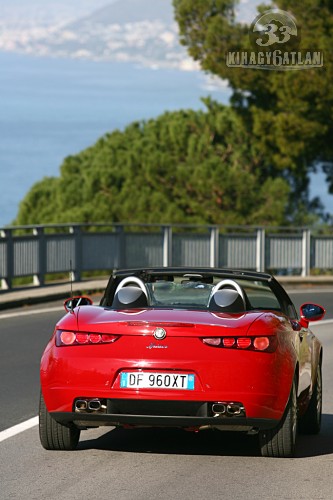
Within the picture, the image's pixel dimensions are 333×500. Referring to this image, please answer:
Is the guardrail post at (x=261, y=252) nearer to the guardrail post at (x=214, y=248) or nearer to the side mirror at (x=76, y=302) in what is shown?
the guardrail post at (x=214, y=248)

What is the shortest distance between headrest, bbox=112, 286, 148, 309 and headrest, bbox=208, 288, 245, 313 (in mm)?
439

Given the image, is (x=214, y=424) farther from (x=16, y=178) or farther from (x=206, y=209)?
(x=16, y=178)

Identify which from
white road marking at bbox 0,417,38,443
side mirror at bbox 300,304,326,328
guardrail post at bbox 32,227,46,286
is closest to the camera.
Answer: white road marking at bbox 0,417,38,443

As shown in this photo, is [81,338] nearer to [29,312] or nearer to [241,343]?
[241,343]

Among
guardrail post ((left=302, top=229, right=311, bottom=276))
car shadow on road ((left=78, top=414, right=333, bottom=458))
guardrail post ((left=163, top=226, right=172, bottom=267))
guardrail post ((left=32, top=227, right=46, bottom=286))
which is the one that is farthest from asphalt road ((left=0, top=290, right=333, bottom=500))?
guardrail post ((left=302, top=229, right=311, bottom=276))

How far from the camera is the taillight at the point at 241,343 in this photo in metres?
8.20

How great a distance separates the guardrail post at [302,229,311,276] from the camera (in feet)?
110

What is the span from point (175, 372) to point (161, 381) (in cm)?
10

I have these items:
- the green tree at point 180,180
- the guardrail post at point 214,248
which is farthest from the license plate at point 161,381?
the green tree at point 180,180

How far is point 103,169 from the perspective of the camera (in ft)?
195

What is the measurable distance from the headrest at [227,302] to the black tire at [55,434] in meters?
1.18

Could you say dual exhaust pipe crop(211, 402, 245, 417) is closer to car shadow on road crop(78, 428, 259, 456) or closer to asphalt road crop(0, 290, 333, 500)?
asphalt road crop(0, 290, 333, 500)

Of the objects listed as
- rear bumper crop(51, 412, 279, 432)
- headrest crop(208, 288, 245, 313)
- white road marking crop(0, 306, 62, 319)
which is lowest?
white road marking crop(0, 306, 62, 319)

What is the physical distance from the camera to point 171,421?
320 inches
